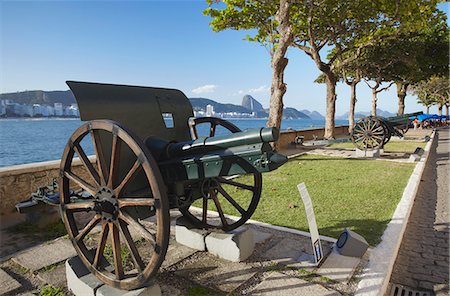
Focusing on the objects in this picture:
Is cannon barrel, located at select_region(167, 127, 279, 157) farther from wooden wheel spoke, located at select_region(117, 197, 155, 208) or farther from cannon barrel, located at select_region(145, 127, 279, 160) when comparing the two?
wooden wheel spoke, located at select_region(117, 197, 155, 208)

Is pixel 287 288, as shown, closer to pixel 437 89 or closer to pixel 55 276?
pixel 55 276

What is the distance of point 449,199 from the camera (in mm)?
7395

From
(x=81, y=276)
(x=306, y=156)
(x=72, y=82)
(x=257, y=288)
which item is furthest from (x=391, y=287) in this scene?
(x=306, y=156)

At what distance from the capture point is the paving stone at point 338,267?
137 inches

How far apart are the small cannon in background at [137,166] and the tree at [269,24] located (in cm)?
749

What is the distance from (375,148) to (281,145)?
15.7 feet

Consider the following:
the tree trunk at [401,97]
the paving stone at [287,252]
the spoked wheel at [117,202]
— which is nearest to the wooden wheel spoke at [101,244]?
the spoked wheel at [117,202]

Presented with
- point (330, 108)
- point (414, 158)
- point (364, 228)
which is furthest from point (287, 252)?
point (330, 108)

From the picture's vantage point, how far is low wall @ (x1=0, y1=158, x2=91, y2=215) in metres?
5.54

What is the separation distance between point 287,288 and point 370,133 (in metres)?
12.1

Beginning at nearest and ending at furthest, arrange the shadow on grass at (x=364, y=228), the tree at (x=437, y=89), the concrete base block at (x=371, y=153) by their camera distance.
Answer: the shadow on grass at (x=364, y=228)
the concrete base block at (x=371, y=153)
the tree at (x=437, y=89)

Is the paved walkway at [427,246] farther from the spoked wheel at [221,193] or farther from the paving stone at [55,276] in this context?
the paving stone at [55,276]

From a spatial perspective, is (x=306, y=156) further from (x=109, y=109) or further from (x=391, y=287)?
(x=109, y=109)

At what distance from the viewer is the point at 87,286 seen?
9.98 ft
